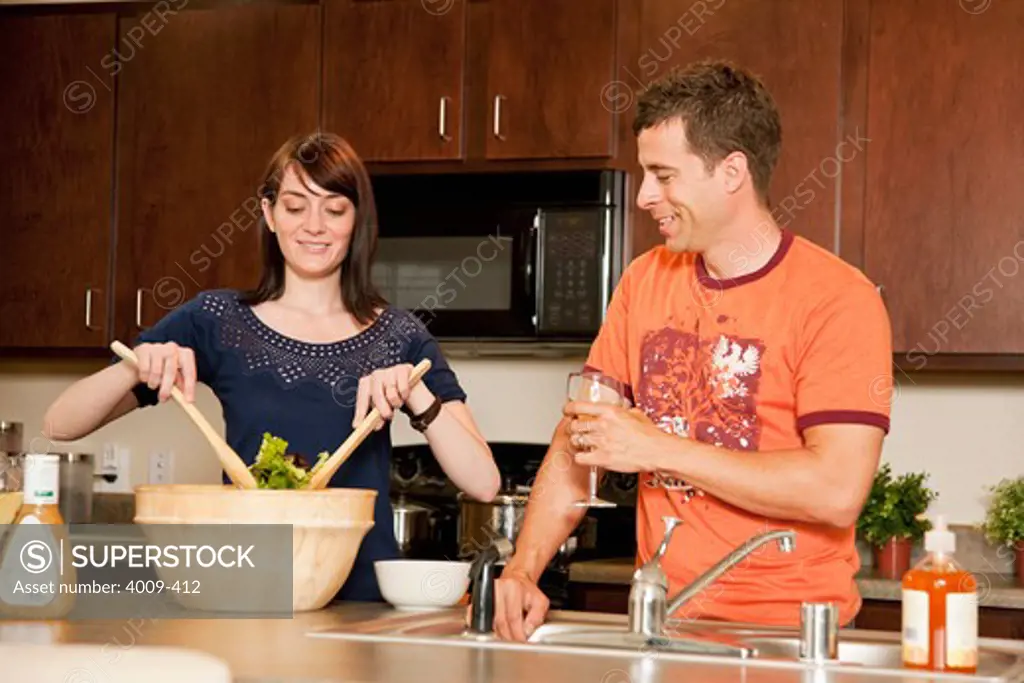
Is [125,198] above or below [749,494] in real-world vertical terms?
above

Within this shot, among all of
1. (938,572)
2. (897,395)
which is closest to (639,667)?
(938,572)

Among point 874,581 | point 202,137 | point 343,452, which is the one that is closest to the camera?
point 343,452

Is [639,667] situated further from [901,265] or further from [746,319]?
[901,265]

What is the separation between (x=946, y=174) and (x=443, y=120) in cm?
119

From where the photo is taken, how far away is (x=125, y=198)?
408 centimetres

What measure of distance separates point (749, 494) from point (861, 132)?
1802 mm

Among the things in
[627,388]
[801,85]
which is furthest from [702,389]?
→ [801,85]

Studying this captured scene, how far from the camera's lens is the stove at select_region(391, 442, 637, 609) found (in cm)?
374

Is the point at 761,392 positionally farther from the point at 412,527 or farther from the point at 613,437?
the point at 412,527

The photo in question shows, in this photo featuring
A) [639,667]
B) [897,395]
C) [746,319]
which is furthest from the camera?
[897,395]

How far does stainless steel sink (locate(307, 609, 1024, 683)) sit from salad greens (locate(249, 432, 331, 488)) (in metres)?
0.21

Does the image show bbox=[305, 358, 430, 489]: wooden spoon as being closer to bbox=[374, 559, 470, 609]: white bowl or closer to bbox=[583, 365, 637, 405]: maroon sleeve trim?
bbox=[374, 559, 470, 609]: white bowl

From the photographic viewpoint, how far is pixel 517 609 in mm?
1916

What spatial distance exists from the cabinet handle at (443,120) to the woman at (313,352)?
1456 mm
